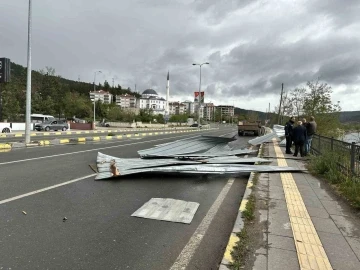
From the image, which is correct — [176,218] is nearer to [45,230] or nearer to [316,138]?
[45,230]

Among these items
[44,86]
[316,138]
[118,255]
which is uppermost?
[44,86]

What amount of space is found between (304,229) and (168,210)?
2.22m

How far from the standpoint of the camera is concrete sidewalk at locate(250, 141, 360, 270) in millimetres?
3163

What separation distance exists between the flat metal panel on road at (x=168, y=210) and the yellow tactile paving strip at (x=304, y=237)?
1.63 metres

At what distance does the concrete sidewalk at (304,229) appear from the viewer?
3163 mm

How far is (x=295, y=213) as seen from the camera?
4691mm

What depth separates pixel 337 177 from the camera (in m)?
7.19

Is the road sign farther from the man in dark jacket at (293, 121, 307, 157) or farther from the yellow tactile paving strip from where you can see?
the yellow tactile paving strip

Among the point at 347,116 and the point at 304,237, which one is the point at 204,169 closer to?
the point at 304,237

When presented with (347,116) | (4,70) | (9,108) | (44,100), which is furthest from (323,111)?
(44,100)

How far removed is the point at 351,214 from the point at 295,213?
41.6 inches

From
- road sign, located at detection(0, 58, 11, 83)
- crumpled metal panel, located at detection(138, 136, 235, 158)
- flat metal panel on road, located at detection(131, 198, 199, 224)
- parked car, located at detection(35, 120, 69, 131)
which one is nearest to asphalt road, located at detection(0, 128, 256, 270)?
flat metal panel on road, located at detection(131, 198, 199, 224)

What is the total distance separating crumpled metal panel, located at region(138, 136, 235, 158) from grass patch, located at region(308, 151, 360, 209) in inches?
190

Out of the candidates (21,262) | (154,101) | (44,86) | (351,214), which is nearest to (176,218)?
(21,262)
